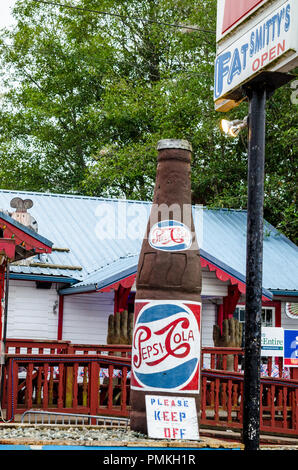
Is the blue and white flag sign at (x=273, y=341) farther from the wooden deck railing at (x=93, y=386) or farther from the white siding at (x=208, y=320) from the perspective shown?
the white siding at (x=208, y=320)

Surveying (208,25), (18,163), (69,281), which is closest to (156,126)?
(208,25)

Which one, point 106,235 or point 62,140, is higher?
point 62,140

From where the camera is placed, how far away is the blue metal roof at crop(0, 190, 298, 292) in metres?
16.4

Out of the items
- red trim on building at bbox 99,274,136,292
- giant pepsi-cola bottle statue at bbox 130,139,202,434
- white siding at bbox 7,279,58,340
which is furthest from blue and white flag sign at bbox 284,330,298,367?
giant pepsi-cola bottle statue at bbox 130,139,202,434

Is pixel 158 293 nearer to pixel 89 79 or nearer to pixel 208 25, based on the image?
pixel 208 25

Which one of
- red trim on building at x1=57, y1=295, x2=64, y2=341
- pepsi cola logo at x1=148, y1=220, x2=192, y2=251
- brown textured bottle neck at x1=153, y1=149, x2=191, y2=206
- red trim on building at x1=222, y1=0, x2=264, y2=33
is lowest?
red trim on building at x1=57, y1=295, x2=64, y2=341

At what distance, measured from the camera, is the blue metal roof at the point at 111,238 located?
53.7 ft

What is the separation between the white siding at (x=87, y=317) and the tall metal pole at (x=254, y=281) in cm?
936

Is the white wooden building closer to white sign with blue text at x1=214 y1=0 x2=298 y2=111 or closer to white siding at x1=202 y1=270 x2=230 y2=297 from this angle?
white siding at x1=202 y1=270 x2=230 y2=297

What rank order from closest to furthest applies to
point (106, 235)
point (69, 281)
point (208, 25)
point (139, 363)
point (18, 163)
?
1. point (139, 363)
2. point (69, 281)
3. point (106, 235)
4. point (208, 25)
5. point (18, 163)

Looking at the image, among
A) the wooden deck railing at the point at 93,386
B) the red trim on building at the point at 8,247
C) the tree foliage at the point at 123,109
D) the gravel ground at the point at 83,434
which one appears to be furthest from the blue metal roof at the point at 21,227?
the tree foliage at the point at 123,109

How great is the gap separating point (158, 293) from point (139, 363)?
87cm

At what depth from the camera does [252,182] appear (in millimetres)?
7469

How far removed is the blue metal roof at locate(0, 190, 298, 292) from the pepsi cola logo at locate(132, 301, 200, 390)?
21.8ft
